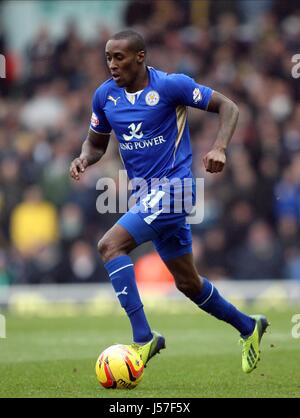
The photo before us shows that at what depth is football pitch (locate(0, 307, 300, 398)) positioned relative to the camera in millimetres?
7598

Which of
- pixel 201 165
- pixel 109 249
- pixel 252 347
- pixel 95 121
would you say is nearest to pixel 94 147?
pixel 95 121

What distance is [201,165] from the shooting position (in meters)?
16.6

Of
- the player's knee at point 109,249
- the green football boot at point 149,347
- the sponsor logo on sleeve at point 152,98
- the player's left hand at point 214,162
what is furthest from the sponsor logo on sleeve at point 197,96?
the green football boot at point 149,347

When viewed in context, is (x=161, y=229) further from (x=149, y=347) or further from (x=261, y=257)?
(x=261, y=257)

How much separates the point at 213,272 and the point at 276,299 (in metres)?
1.00

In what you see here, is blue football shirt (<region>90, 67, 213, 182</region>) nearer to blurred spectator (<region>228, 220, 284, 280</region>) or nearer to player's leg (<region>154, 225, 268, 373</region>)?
player's leg (<region>154, 225, 268, 373</region>)

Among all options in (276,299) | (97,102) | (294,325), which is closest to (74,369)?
(97,102)

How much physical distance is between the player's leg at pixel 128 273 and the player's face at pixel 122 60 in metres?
1.05

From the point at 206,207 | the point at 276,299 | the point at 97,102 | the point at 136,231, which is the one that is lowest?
the point at 276,299

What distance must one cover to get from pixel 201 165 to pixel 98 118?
26.5ft

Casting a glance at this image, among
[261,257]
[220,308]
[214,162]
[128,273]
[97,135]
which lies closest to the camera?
[214,162]

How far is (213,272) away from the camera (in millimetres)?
16219
